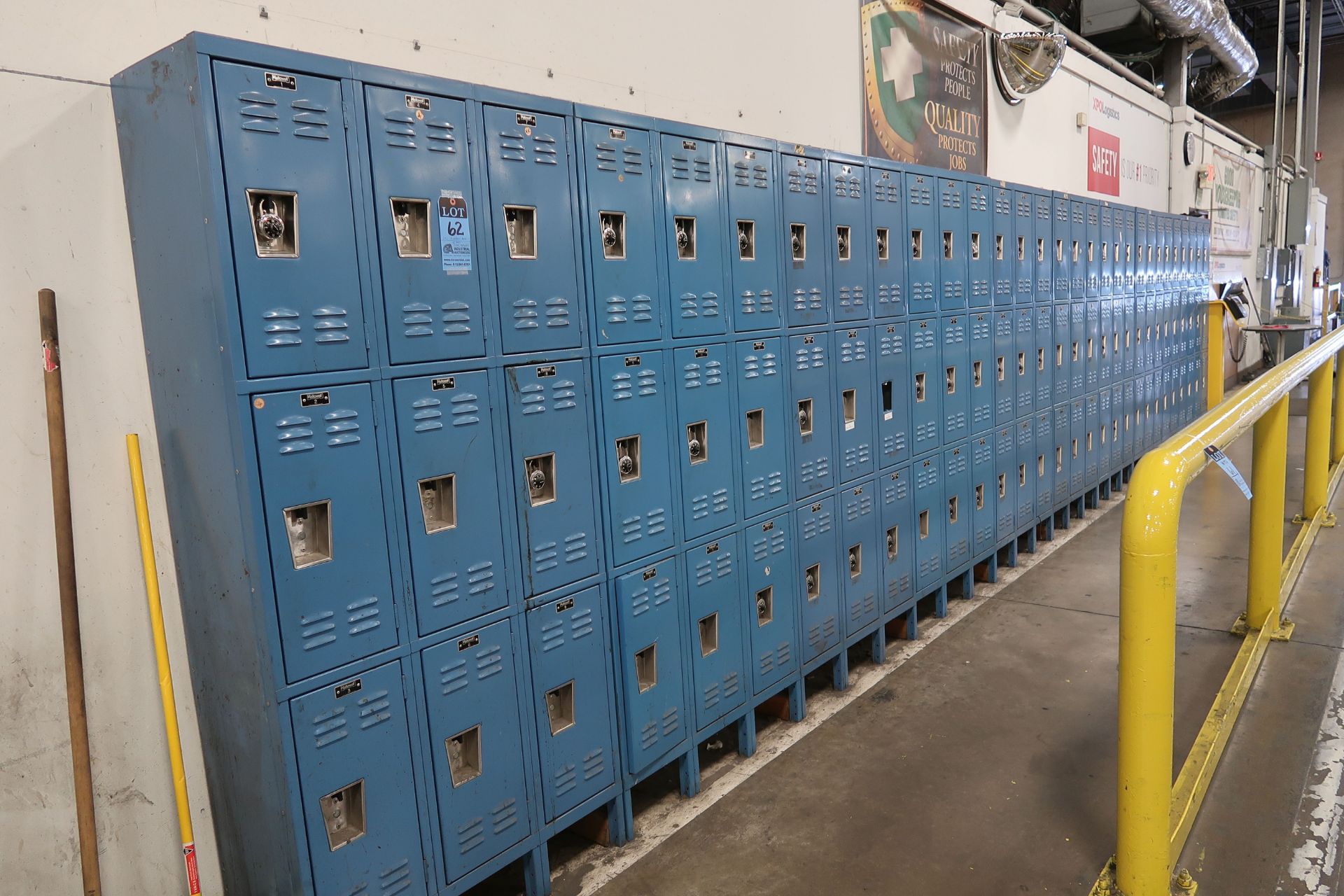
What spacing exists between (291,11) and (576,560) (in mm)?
1892

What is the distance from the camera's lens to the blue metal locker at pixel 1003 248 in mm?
5434

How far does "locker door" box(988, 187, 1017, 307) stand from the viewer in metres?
5.45

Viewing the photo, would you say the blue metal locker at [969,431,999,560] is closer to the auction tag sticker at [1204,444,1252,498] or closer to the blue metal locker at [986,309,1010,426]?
the blue metal locker at [986,309,1010,426]

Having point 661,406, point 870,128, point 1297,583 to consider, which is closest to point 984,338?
point 870,128

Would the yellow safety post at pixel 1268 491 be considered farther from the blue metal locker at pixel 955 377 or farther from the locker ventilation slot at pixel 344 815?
the locker ventilation slot at pixel 344 815

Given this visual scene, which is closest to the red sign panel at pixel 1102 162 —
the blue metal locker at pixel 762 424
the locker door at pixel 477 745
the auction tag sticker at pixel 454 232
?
the blue metal locker at pixel 762 424

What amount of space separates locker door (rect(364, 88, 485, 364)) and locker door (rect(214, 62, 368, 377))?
10cm

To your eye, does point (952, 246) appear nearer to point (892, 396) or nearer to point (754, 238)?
point (892, 396)

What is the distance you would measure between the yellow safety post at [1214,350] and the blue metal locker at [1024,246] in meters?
5.67

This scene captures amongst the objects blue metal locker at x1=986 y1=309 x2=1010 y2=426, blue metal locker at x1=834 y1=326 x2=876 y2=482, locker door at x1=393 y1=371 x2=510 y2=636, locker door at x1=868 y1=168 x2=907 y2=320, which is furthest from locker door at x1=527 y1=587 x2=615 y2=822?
blue metal locker at x1=986 y1=309 x2=1010 y2=426

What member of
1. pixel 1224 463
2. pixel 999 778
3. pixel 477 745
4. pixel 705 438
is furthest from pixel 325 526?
pixel 999 778

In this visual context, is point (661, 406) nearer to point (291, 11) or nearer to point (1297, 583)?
point (291, 11)

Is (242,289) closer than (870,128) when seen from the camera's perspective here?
Yes

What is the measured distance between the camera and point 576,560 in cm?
291
